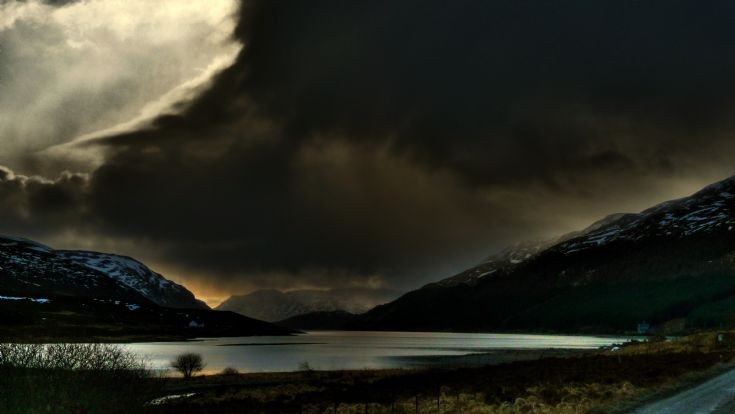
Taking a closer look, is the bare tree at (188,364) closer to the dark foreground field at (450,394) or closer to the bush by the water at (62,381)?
the dark foreground field at (450,394)

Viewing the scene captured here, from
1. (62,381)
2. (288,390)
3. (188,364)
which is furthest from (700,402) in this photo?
(188,364)

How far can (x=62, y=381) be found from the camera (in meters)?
27.9

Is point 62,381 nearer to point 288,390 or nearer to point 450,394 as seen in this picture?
point 450,394

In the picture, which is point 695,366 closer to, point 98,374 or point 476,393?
point 476,393

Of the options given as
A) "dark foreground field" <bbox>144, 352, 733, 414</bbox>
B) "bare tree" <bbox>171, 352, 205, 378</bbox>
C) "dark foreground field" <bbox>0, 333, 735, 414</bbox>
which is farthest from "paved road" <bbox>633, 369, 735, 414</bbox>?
"bare tree" <bbox>171, 352, 205, 378</bbox>

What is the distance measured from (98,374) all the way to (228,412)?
18.6m

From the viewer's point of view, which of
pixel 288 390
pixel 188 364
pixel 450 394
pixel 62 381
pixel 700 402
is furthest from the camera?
pixel 188 364

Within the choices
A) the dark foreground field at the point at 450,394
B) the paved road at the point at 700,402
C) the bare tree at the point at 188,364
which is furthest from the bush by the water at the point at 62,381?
the bare tree at the point at 188,364

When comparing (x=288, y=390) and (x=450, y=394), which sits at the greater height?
(x=288, y=390)

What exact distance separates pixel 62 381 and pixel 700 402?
35056mm

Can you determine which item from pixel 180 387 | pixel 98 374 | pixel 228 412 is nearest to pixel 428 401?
pixel 228 412

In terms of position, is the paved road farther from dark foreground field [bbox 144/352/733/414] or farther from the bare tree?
the bare tree

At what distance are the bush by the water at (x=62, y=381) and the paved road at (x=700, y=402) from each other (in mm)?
28578

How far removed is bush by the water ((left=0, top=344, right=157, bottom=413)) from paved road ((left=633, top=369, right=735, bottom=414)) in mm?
28578
